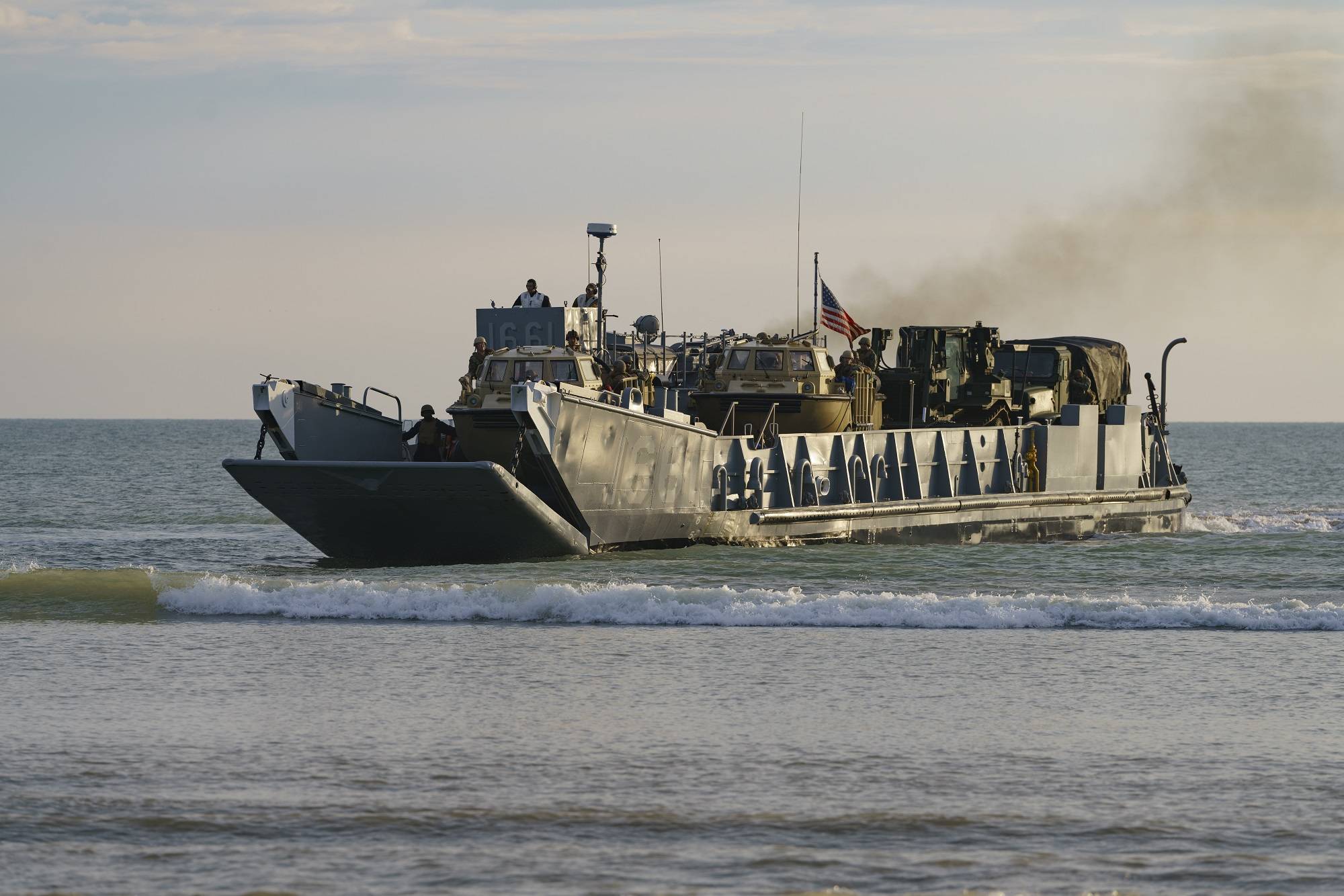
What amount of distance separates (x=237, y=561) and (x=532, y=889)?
23.9 metres

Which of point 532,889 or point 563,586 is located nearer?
point 532,889

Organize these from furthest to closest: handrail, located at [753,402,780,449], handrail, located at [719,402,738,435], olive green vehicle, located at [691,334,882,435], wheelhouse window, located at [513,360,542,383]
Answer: olive green vehicle, located at [691,334,882,435]
handrail, located at [753,402,780,449]
handrail, located at [719,402,738,435]
wheelhouse window, located at [513,360,542,383]

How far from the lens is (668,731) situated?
1318cm

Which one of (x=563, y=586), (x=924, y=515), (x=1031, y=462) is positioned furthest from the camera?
(x=1031, y=462)

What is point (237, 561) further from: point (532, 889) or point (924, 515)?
point (532, 889)

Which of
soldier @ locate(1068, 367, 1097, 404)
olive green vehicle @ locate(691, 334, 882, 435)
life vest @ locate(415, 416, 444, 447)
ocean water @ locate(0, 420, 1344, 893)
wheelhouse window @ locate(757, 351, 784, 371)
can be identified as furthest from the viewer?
soldier @ locate(1068, 367, 1097, 404)

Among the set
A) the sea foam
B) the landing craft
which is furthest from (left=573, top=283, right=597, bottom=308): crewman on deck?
the sea foam

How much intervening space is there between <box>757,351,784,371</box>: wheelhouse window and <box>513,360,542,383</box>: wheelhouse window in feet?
17.4

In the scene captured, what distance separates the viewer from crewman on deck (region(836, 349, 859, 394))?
103ft

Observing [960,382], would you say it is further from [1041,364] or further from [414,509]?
[414,509]

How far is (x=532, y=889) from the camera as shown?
9.04 m

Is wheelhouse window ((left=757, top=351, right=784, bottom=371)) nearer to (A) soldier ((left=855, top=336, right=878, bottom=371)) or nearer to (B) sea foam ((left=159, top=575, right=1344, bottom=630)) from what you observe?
(A) soldier ((left=855, top=336, right=878, bottom=371))

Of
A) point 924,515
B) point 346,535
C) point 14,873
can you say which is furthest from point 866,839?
point 924,515

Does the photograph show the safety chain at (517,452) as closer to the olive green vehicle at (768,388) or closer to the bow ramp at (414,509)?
the bow ramp at (414,509)
